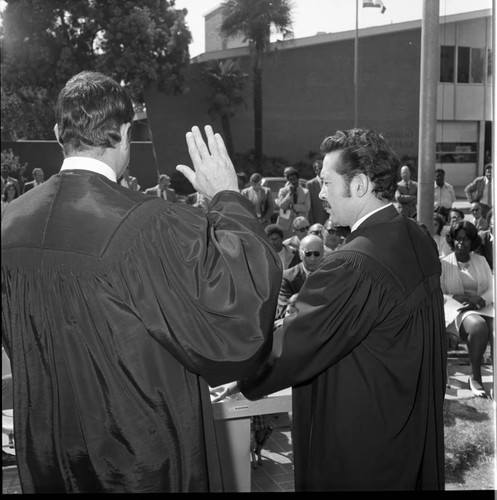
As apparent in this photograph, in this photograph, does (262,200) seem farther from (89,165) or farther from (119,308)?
(119,308)

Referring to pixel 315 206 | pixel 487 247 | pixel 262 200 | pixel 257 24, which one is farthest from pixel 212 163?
pixel 257 24

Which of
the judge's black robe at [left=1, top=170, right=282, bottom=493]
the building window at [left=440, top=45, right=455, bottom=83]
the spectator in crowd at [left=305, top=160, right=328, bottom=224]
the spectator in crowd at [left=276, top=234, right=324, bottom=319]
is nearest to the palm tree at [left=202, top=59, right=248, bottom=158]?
the building window at [left=440, top=45, right=455, bottom=83]

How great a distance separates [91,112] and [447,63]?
1052 inches

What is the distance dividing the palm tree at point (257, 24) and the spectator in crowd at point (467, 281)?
20484 millimetres

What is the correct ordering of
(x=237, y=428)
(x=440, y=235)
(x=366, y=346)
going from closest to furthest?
1. (x=366, y=346)
2. (x=237, y=428)
3. (x=440, y=235)

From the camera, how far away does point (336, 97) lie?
27.5 meters

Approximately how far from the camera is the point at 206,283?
1943mm

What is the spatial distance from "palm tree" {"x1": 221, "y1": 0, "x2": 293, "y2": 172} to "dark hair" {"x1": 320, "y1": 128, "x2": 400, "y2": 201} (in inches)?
955

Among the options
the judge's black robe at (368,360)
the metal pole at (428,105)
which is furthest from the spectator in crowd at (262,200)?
the judge's black robe at (368,360)

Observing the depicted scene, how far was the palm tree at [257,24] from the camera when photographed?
2584cm

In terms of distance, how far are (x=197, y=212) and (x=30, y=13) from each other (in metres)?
21.4

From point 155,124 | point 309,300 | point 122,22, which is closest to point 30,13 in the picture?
point 122,22

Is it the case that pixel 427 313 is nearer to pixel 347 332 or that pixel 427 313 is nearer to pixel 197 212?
pixel 347 332

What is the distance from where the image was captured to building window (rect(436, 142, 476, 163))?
2773 cm
